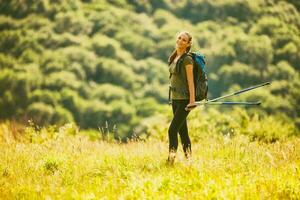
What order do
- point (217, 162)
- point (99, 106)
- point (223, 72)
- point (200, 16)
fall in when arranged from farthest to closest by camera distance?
point (200, 16) → point (223, 72) → point (99, 106) → point (217, 162)

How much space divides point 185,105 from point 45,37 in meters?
74.5

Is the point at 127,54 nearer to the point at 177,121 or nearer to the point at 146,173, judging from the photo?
the point at 177,121

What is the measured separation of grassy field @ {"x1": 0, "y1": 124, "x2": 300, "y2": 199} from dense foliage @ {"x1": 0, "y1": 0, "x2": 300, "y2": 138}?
2067 inches

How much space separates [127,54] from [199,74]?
73.1m

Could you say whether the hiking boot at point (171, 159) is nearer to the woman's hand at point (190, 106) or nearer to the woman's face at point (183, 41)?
the woman's hand at point (190, 106)

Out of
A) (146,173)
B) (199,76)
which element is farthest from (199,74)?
(146,173)

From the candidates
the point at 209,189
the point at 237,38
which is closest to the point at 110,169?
the point at 209,189

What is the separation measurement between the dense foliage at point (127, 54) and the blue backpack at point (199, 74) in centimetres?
5349

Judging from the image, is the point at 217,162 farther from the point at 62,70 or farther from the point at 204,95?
the point at 62,70

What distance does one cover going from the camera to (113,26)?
274 ft

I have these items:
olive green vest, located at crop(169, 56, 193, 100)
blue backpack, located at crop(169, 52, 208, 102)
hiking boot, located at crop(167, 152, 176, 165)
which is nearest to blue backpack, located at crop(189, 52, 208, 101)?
blue backpack, located at crop(169, 52, 208, 102)

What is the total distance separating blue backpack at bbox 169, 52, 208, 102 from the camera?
5.64 meters

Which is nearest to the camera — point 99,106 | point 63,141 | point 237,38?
point 63,141

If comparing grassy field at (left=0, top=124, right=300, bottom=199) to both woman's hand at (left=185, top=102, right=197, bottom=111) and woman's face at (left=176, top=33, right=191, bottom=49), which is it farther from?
woman's face at (left=176, top=33, right=191, bottom=49)
